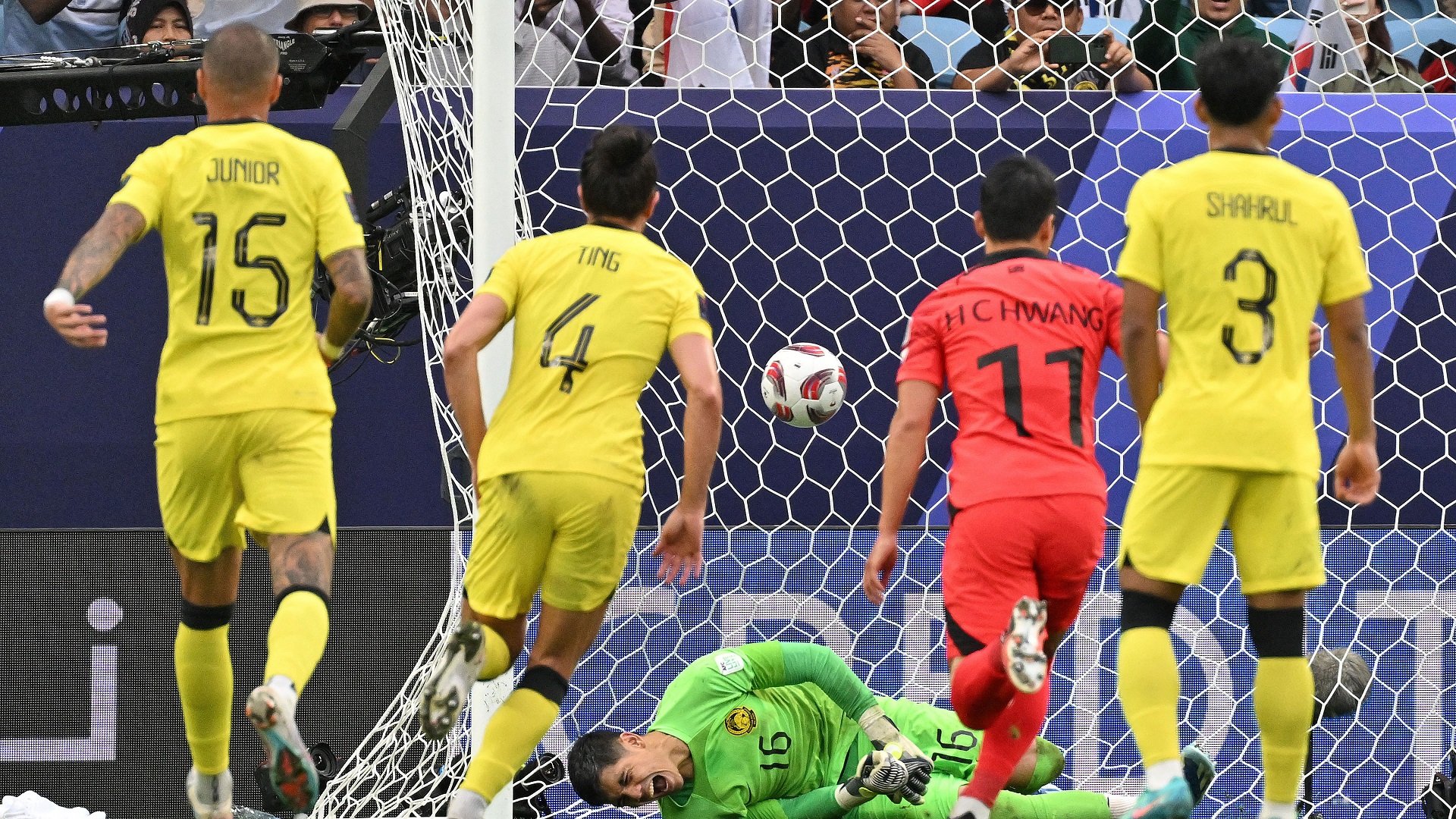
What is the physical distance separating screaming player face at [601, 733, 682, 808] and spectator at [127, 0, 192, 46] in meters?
3.62

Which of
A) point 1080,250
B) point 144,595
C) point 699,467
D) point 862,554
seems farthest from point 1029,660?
point 144,595

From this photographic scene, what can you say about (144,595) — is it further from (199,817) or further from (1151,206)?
(1151,206)

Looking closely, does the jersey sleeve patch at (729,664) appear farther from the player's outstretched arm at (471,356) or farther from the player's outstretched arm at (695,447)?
the player's outstretched arm at (471,356)

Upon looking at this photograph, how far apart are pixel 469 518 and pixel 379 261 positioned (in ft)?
3.72

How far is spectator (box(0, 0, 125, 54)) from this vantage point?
7.29m

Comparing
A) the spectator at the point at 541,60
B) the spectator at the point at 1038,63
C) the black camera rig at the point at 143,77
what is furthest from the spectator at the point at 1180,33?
the black camera rig at the point at 143,77

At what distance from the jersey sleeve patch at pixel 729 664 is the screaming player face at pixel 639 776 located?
368 millimetres

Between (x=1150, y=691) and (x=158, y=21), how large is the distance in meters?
5.17

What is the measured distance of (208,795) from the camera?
4355mm

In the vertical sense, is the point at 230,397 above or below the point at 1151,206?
below

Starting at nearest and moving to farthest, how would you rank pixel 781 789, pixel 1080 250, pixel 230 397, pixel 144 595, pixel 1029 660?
pixel 1029 660 < pixel 230 397 < pixel 781 789 < pixel 144 595 < pixel 1080 250

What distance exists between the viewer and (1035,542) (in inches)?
163

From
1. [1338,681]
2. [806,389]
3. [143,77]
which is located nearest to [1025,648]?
[806,389]

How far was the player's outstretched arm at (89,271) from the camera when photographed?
386cm
